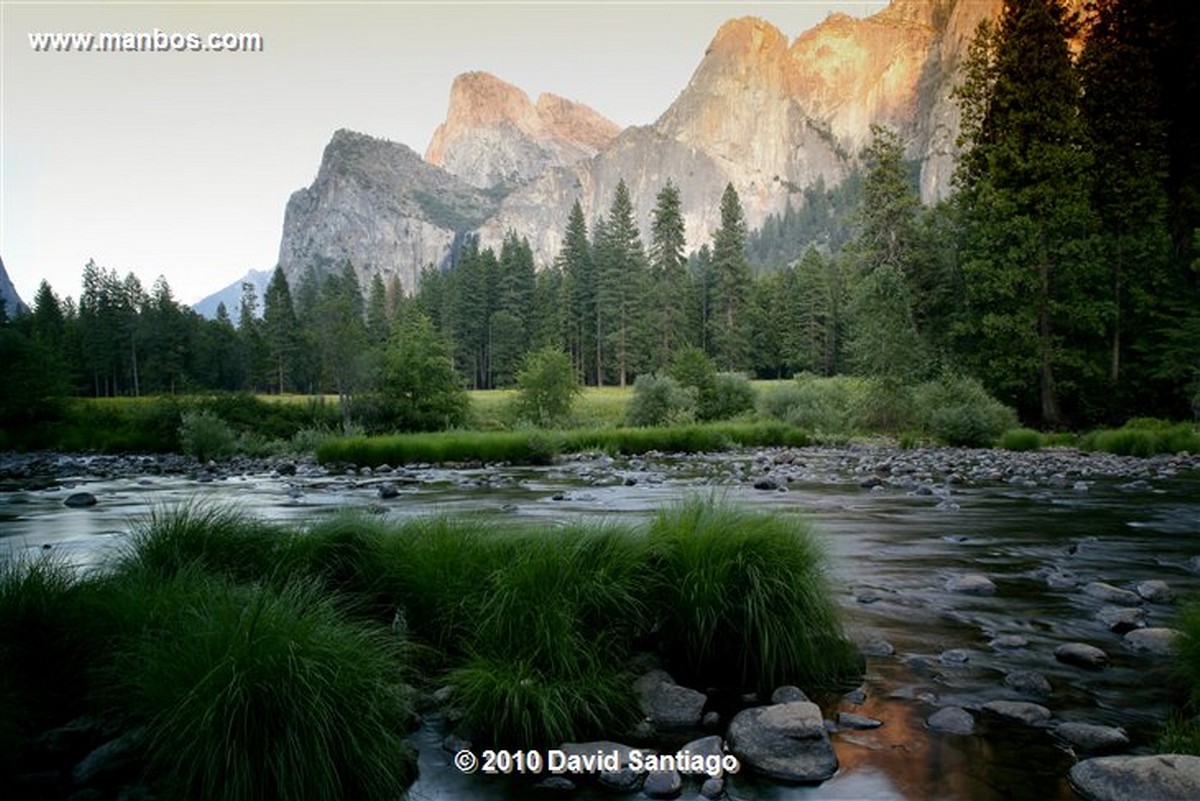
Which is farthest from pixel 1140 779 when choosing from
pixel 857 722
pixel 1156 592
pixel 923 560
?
pixel 923 560

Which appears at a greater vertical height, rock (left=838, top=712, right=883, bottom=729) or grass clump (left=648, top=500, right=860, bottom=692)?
grass clump (left=648, top=500, right=860, bottom=692)

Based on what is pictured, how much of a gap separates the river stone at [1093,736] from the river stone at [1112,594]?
3464 mm

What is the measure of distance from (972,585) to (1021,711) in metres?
3.44

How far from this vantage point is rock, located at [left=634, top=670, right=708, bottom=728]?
15.5 ft

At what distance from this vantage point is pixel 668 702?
4840 millimetres

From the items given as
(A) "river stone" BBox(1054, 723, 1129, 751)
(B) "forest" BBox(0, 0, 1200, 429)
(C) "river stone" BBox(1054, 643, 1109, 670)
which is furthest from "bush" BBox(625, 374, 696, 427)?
(A) "river stone" BBox(1054, 723, 1129, 751)

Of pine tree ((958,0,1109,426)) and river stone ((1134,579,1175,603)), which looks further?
pine tree ((958,0,1109,426))

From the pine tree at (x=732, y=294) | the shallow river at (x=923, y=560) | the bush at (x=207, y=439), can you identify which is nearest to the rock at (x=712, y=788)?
the shallow river at (x=923, y=560)

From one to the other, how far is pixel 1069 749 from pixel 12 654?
630 cm

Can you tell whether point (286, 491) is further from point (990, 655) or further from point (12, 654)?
point (990, 655)

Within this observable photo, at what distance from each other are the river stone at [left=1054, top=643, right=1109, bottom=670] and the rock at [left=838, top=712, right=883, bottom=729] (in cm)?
210

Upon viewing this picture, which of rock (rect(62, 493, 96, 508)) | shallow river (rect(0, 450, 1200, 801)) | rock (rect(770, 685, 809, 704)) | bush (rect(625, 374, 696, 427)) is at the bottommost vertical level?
shallow river (rect(0, 450, 1200, 801))

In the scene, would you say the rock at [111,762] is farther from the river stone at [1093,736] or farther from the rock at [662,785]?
the river stone at [1093,736]

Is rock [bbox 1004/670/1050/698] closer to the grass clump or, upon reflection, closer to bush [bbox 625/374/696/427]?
the grass clump
